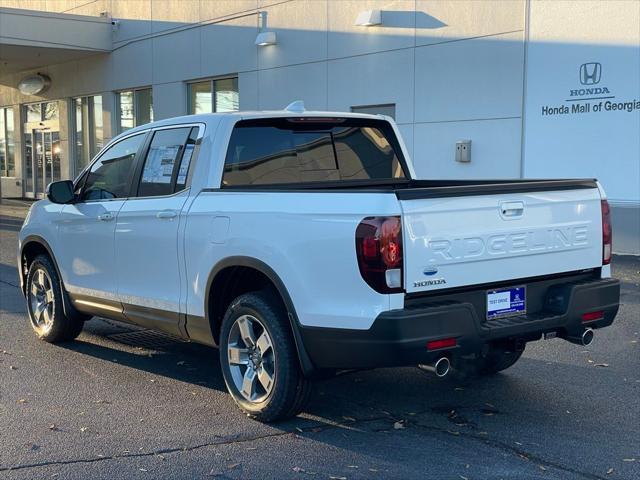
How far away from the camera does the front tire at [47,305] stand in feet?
23.0

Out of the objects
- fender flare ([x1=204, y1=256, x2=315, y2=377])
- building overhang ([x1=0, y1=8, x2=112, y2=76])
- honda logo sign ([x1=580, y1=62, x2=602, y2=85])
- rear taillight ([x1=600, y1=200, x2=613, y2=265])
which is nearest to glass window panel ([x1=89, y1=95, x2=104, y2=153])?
building overhang ([x1=0, y1=8, x2=112, y2=76])

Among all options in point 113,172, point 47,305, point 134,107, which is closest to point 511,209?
point 113,172

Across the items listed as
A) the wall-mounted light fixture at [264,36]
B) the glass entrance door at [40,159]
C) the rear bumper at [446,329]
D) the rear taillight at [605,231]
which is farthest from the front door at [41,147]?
the rear bumper at [446,329]

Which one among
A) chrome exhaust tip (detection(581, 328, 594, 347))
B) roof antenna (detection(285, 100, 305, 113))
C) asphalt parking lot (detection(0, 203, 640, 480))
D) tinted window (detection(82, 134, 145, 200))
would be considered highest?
roof antenna (detection(285, 100, 305, 113))

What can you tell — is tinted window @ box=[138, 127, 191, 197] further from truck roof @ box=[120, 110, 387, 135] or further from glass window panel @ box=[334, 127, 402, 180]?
glass window panel @ box=[334, 127, 402, 180]

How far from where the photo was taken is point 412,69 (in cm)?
→ 1494

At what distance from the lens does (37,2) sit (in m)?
26.9

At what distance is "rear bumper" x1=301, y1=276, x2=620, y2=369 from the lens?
4266 mm

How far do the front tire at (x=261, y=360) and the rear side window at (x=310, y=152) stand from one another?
100 centimetres

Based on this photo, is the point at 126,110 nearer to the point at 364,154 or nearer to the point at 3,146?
the point at 3,146

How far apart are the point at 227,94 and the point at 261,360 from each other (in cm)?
1531

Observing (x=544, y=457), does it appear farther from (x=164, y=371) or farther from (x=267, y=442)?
(x=164, y=371)

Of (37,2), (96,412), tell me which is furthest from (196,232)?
(37,2)

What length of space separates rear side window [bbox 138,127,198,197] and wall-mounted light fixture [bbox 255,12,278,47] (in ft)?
39.1
